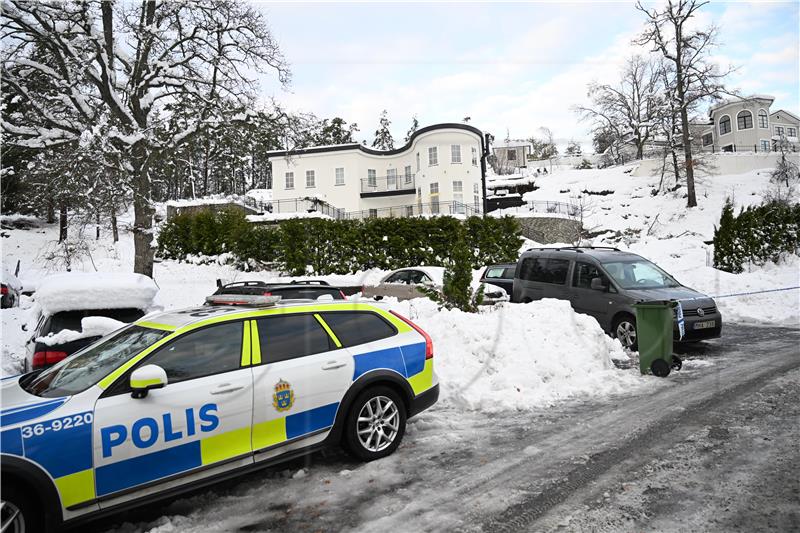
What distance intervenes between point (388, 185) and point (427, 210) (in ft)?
21.1

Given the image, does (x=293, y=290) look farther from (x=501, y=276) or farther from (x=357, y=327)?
(x=501, y=276)

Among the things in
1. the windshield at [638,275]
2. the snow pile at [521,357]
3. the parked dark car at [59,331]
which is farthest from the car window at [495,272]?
the parked dark car at [59,331]

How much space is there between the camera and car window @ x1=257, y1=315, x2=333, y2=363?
4398 millimetres

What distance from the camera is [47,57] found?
16.8m

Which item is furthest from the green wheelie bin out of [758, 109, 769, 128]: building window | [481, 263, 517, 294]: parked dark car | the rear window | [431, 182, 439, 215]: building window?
[758, 109, 769, 128]: building window

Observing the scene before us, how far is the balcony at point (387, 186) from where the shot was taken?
1768 inches

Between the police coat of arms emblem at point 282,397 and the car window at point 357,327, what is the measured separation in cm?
76

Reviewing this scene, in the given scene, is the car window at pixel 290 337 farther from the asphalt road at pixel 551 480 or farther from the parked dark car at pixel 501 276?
the parked dark car at pixel 501 276

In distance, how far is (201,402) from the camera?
3.81 m

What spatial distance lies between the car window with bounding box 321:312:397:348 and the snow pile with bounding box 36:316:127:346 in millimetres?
3300

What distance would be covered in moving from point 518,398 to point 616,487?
251 cm

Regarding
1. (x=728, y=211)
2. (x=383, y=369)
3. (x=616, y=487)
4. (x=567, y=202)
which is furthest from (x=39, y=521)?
(x=567, y=202)

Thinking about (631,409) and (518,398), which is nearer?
(631,409)

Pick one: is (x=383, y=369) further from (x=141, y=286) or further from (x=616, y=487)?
(x=141, y=286)
